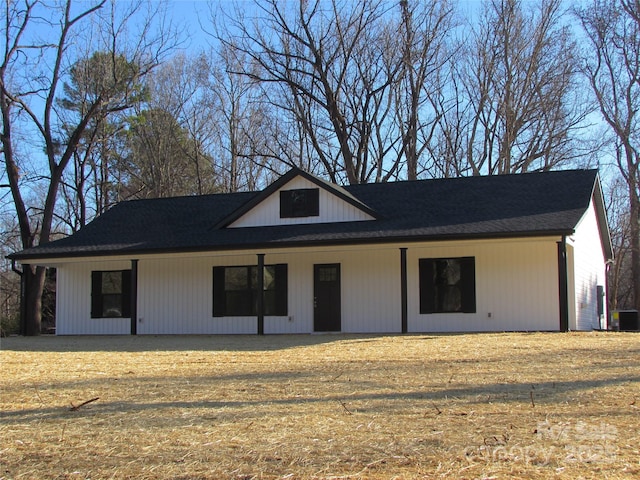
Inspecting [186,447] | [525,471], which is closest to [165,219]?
[186,447]

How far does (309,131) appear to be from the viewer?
33.9 metres

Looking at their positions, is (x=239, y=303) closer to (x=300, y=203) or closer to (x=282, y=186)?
(x=300, y=203)

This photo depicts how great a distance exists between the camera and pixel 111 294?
812 inches

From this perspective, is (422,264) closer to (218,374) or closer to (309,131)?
(218,374)

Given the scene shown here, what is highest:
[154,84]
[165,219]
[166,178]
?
[154,84]

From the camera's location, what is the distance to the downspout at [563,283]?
15453 millimetres

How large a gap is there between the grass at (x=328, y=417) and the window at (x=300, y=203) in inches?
341

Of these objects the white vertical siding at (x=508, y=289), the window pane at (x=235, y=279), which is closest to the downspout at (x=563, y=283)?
the white vertical siding at (x=508, y=289)

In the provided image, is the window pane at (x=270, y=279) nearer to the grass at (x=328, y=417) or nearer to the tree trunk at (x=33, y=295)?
the grass at (x=328, y=417)

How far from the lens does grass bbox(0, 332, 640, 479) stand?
437cm

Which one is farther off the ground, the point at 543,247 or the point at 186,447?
the point at 543,247

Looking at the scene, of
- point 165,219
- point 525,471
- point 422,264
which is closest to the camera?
point 525,471

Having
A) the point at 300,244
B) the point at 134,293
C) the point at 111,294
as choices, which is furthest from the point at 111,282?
the point at 300,244

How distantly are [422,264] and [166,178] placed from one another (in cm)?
2190
